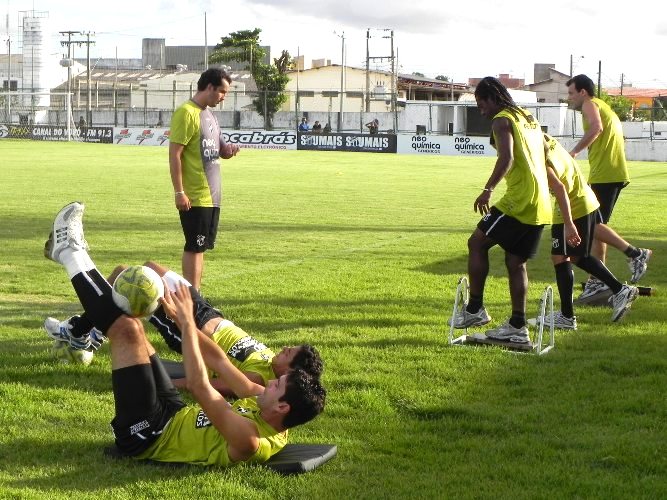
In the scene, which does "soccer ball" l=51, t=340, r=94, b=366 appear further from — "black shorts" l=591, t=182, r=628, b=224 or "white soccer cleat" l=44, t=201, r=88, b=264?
"black shorts" l=591, t=182, r=628, b=224

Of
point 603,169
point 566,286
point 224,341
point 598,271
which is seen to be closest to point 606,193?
point 603,169

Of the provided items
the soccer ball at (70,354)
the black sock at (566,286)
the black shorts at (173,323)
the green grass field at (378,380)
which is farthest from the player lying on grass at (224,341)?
the black sock at (566,286)

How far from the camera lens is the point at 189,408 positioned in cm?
550

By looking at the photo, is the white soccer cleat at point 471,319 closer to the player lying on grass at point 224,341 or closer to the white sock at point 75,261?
the player lying on grass at point 224,341

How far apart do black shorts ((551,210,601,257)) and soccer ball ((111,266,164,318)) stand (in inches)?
184

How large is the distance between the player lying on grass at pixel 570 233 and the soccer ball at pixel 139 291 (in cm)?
426

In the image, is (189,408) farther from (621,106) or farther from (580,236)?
(621,106)

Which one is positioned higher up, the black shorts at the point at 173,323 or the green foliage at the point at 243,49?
the green foliage at the point at 243,49

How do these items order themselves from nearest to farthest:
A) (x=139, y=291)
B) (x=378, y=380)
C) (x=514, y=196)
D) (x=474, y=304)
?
(x=139, y=291), (x=378, y=380), (x=514, y=196), (x=474, y=304)

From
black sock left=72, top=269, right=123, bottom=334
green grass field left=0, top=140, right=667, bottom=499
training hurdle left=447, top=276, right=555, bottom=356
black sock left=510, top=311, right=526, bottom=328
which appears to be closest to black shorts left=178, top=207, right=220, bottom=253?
green grass field left=0, top=140, right=667, bottom=499

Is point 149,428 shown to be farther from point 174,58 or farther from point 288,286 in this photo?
point 174,58

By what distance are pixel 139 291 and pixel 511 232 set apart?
370 cm

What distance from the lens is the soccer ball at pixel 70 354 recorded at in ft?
23.8

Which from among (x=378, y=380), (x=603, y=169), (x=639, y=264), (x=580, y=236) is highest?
(x=603, y=169)
